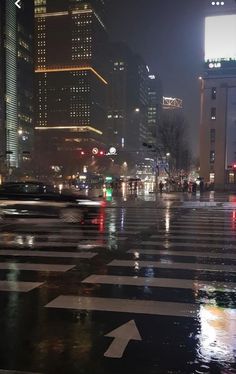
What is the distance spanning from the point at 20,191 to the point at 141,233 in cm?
615

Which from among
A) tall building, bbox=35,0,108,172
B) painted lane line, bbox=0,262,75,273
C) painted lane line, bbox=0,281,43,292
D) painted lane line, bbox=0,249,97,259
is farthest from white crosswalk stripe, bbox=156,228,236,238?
tall building, bbox=35,0,108,172

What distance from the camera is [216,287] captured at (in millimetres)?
8641

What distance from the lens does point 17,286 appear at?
28.2 ft

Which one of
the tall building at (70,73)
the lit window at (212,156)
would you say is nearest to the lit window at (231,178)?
the lit window at (212,156)

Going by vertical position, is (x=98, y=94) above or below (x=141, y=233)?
above

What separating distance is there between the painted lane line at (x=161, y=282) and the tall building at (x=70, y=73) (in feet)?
339

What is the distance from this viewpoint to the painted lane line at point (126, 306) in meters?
7.02

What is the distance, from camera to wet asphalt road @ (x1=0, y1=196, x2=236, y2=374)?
5.26 meters

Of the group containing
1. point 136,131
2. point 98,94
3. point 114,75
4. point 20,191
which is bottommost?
point 20,191

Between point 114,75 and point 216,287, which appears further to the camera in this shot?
point 114,75

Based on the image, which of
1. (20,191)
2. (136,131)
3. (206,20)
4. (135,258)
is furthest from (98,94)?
(135,258)

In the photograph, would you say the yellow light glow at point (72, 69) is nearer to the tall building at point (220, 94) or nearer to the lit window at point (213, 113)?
the tall building at point (220, 94)

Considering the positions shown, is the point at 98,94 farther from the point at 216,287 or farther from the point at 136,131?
the point at 216,287

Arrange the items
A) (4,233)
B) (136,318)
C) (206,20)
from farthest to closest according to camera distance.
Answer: (206,20) < (4,233) < (136,318)
